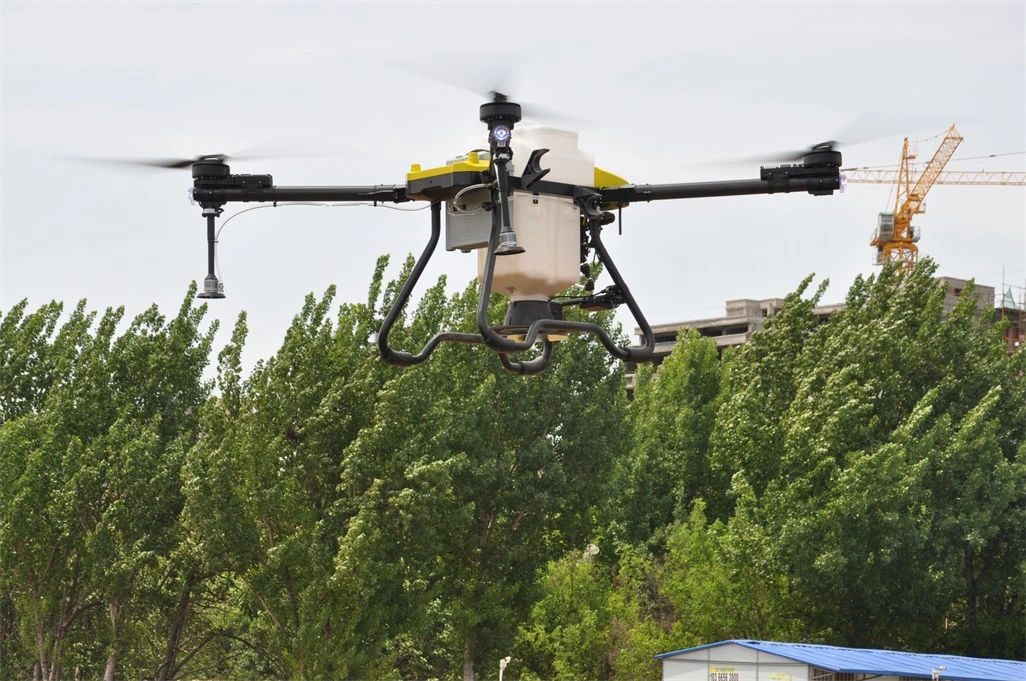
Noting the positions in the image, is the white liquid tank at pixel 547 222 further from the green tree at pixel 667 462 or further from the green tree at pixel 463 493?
the green tree at pixel 667 462

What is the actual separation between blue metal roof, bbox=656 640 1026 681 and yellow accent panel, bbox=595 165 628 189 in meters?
14.7

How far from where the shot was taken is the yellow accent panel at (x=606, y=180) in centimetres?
533

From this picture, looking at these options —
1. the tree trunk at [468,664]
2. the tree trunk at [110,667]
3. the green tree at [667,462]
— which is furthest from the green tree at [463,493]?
the tree trunk at [110,667]

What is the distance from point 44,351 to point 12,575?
13.5 ft

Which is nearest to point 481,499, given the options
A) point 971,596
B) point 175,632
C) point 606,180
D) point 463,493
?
point 463,493

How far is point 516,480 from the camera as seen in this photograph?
25.1 m

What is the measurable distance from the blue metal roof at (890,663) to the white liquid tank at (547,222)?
48.5 ft

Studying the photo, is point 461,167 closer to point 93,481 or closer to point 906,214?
point 93,481

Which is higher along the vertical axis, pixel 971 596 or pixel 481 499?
pixel 481 499

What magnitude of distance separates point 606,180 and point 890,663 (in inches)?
655

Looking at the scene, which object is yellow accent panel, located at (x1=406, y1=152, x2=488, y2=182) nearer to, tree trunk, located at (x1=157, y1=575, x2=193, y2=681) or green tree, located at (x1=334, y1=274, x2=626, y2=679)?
green tree, located at (x1=334, y1=274, x2=626, y2=679)

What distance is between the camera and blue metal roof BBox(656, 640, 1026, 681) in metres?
19.6

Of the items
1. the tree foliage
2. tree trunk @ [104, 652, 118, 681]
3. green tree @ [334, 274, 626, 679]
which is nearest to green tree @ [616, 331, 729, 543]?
the tree foliage

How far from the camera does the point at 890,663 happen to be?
68.2ft
